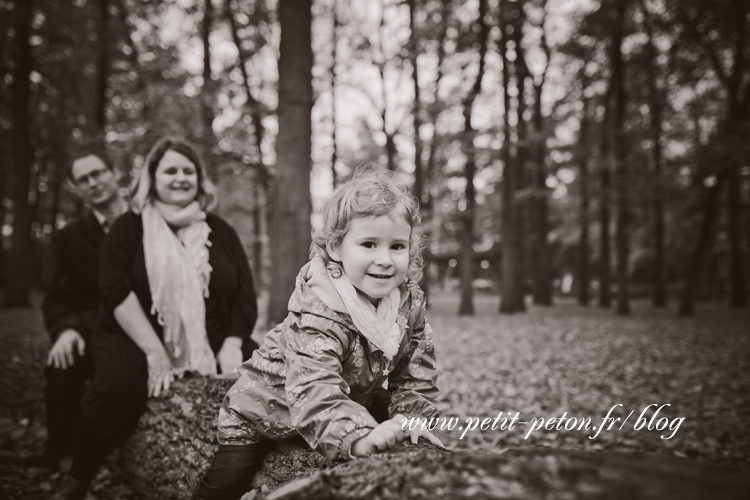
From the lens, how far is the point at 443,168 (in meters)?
19.2

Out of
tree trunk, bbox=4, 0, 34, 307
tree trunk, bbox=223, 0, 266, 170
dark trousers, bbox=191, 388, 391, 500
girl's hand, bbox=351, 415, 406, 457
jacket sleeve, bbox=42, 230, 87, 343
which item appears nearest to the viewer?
girl's hand, bbox=351, 415, 406, 457

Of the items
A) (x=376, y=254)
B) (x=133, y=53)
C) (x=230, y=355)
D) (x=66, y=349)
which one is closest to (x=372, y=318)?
(x=376, y=254)

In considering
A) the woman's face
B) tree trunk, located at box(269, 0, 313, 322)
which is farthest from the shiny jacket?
tree trunk, located at box(269, 0, 313, 322)

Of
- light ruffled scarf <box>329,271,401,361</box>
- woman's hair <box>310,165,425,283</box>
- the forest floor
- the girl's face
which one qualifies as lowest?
the forest floor

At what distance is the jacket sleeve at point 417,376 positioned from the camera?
1.87 m

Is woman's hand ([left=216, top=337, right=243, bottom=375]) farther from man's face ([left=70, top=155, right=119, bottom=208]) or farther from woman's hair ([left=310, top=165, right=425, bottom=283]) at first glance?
man's face ([left=70, top=155, right=119, bottom=208])

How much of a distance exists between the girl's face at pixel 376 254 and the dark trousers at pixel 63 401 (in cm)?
266

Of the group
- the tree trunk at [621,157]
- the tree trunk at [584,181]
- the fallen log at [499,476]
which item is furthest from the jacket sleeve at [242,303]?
the tree trunk at [584,181]

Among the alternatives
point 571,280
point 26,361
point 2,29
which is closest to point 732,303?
point 571,280

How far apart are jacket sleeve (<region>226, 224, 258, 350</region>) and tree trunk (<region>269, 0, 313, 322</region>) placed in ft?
8.37

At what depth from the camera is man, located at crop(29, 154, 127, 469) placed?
10.3 ft

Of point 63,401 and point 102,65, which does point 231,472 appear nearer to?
point 63,401

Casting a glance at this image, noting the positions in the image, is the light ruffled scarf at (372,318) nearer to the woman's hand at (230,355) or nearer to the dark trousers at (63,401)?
the woman's hand at (230,355)

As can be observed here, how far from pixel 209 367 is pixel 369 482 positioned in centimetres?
210
